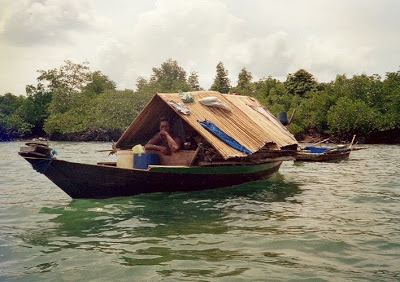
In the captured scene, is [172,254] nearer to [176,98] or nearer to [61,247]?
[61,247]

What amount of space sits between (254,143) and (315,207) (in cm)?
180

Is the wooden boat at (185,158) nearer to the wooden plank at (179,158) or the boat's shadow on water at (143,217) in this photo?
the wooden plank at (179,158)

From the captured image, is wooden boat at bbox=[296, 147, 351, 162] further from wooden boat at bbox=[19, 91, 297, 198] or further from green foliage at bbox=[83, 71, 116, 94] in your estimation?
green foliage at bbox=[83, 71, 116, 94]

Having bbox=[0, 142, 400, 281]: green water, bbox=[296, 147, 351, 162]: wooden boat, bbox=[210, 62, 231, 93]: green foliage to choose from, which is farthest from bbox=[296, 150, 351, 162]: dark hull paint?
bbox=[210, 62, 231, 93]: green foliage

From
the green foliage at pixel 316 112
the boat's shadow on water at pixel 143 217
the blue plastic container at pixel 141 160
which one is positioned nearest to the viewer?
the boat's shadow on water at pixel 143 217

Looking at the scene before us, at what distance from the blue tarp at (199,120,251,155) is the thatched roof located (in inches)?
3.4

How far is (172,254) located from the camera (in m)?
3.88

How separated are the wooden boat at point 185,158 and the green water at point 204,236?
321 millimetres

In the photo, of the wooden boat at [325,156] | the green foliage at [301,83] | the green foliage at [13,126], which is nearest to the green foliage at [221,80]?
the green foliage at [301,83]

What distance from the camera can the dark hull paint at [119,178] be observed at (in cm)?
591

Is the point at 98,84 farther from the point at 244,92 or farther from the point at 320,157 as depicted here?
the point at 320,157

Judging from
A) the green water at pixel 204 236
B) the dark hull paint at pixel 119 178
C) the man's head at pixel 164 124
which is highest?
the man's head at pixel 164 124

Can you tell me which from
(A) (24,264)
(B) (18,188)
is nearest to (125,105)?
(B) (18,188)

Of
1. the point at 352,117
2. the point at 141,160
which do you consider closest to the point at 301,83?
the point at 352,117
